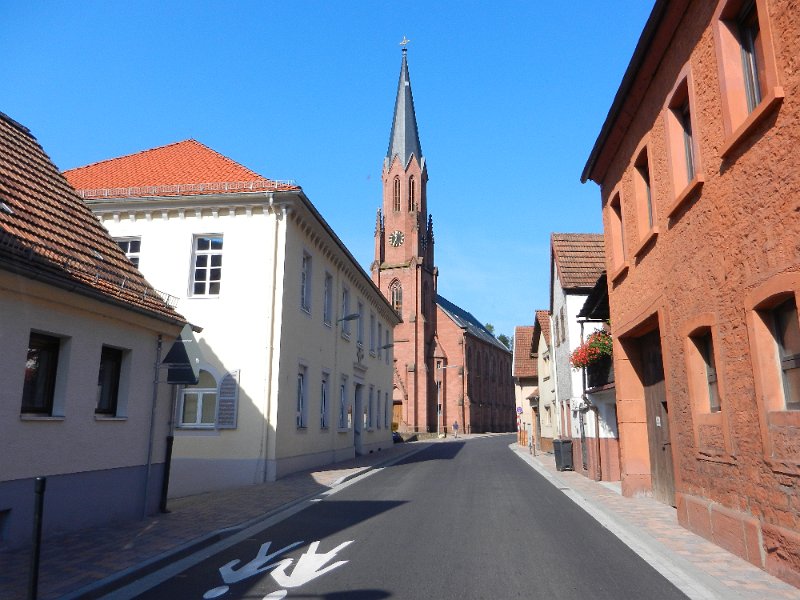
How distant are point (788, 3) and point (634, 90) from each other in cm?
485

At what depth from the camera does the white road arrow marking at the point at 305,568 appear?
6438mm

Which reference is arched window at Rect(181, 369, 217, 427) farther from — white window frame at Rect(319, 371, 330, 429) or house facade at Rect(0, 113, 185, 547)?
house facade at Rect(0, 113, 185, 547)

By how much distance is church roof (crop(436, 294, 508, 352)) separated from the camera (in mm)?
75000

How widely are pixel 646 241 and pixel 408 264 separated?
54.9 metres

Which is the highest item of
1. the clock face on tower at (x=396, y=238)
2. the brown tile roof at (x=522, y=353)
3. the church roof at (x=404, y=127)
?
the church roof at (x=404, y=127)

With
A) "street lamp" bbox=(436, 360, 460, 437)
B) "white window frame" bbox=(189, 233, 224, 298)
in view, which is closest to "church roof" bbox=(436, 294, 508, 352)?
"street lamp" bbox=(436, 360, 460, 437)

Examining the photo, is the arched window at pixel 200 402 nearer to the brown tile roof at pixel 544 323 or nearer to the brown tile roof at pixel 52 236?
the brown tile roof at pixel 52 236

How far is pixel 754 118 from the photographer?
6570 mm

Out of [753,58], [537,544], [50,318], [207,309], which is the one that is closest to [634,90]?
[753,58]

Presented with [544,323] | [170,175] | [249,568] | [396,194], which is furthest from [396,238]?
[249,568]

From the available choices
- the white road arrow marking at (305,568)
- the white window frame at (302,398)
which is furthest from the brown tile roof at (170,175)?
the white road arrow marking at (305,568)

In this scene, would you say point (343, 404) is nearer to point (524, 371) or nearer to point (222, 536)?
point (222, 536)

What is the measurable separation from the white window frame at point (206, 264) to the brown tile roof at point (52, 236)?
24.0ft

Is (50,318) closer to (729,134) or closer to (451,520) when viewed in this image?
(451,520)
